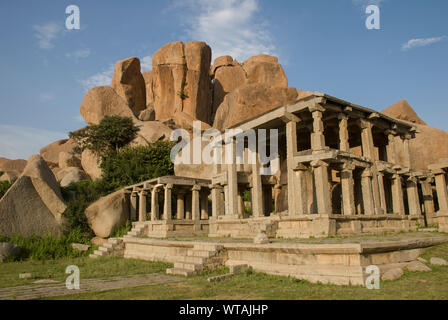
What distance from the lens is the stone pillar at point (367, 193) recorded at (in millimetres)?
18125

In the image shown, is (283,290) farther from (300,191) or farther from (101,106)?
(101,106)

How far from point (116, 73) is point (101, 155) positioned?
1813 centimetres

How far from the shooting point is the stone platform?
8.57m

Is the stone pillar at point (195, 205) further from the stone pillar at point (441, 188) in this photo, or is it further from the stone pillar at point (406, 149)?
the stone pillar at point (441, 188)

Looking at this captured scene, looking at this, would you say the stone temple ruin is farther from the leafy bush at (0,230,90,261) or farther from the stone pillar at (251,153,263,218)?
the leafy bush at (0,230,90,261)

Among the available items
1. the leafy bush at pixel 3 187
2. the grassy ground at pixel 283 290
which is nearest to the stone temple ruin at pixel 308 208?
the grassy ground at pixel 283 290

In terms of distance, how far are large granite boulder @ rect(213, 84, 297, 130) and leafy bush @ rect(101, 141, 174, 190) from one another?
623cm

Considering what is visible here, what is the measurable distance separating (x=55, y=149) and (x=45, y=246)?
33188 mm

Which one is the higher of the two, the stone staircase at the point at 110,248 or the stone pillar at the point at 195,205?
the stone pillar at the point at 195,205

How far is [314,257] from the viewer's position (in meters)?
9.25

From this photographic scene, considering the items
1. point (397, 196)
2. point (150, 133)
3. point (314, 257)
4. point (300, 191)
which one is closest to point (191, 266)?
point (314, 257)

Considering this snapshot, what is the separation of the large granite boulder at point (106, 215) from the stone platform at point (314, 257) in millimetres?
12222
